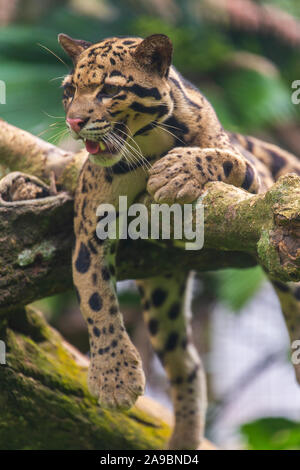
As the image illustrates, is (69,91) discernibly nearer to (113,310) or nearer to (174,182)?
(174,182)

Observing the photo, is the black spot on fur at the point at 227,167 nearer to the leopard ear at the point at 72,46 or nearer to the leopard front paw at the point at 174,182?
the leopard front paw at the point at 174,182

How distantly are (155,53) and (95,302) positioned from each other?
167cm

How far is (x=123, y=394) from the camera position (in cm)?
444

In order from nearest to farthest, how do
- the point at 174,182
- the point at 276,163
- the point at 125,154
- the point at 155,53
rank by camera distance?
the point at 174,182 → the point at 155,53 → the point at 125,154 → the point at 276,163

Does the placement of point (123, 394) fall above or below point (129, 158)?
below

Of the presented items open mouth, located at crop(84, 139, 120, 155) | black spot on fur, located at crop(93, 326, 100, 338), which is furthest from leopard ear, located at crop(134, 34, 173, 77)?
black spot on fur, located at crop(93, 326, 100, 338)

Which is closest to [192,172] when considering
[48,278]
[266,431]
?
[48,278]

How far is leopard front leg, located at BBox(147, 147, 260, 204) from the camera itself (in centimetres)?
400

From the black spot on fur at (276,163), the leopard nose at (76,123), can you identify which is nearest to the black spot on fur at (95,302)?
the leopard nose at (76,123)

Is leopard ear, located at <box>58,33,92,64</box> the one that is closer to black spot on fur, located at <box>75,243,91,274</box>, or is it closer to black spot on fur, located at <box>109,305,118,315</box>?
black spot on fur, located at <box>75,243,91,274</box>

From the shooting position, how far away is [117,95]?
4.20 meters

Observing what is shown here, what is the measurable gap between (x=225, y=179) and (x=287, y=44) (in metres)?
9.10
